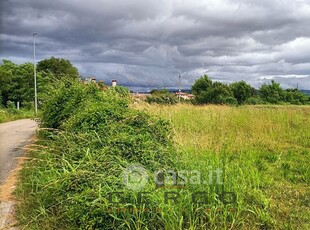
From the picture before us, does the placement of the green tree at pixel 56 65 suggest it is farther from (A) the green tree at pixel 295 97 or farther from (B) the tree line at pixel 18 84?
(A) the green tree at pixel 295 97

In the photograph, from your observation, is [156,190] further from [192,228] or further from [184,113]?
[184,113]

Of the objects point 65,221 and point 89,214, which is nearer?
point 89,214

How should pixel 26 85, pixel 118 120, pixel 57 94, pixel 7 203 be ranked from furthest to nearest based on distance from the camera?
pixel 26 85 → pixel 57 94 → pixel 118 120 → pixel 7 203

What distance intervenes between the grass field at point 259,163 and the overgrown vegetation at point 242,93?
4510 centimetres

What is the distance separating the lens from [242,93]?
194 feet

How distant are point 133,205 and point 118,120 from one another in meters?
2.52

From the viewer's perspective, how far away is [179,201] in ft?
10.7

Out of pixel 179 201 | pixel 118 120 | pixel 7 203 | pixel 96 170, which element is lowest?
pixel 7 203

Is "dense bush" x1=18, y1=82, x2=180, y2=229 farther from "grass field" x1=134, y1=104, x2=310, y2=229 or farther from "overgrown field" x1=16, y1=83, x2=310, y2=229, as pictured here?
"grass field" x1=134, y1=104, x2=310, y2=229

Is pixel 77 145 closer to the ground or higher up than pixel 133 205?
higher up

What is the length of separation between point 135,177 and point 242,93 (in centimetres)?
5804

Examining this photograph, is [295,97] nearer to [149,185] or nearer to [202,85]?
[202,85]

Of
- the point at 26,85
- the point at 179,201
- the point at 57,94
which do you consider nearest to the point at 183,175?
the point at 179,201

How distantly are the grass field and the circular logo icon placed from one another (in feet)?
2.20
